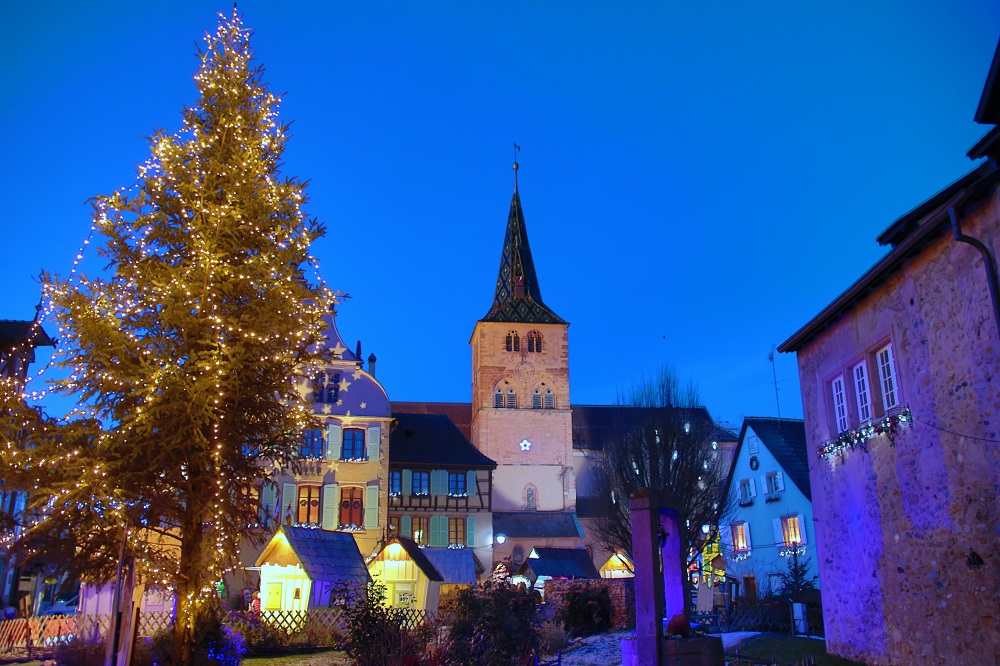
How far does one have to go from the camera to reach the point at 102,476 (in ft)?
38.6

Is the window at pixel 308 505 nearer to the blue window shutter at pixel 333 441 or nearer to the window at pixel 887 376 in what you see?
the blue window shutter at pixel 333 441

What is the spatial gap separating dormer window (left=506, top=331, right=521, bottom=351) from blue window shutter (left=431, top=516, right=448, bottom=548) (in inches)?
774

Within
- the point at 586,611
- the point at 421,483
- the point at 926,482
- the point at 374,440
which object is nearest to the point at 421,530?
the point at 421,483

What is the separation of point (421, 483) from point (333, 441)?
6.59 m

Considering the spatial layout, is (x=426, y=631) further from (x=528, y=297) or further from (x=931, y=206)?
(x=528, y=297)

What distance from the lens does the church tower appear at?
176 ft

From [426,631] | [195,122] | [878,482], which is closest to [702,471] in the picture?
[878,482]

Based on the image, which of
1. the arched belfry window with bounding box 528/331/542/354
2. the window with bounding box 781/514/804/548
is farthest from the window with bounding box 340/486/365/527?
the arched belfry window with bounding box 528/331/542/354

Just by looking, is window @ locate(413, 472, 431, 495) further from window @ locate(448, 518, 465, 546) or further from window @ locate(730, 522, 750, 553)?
window @ locate(730, 522, 750, 553)

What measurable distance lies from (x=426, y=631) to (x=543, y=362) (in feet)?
146

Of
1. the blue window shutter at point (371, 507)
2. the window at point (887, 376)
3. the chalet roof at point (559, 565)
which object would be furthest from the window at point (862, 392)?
the blue window shutter at point (371, 507)

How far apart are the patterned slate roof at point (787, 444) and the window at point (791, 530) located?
1.26 meters

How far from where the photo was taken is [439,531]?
41.1 m

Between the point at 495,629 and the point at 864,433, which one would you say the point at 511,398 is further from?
the point at 495,629
